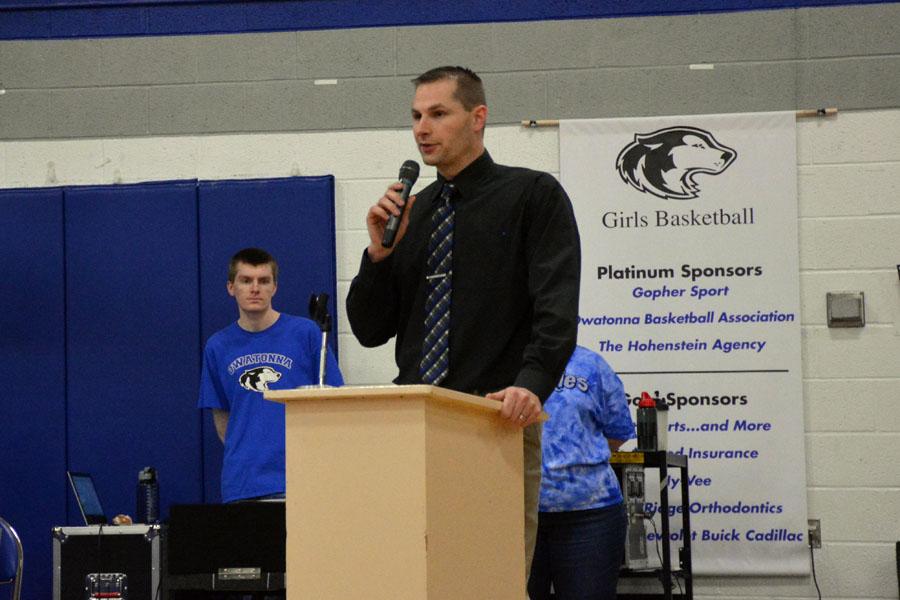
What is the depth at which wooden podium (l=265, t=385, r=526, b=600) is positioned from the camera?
87.2 inches

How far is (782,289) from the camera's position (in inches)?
231

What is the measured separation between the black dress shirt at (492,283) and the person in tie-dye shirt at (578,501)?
4.77ft

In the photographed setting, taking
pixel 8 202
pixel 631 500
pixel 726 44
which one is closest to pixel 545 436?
pixel 631 500

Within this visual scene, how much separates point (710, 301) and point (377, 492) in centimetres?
397

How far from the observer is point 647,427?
17.4 ft

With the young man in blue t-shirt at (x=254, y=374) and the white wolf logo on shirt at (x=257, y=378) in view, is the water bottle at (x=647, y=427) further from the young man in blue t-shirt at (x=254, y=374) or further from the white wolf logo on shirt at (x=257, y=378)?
the white wolf logo on shirt at (x=257, y=378)

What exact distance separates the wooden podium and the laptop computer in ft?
10.9

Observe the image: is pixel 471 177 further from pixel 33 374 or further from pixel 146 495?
pixel 33 374

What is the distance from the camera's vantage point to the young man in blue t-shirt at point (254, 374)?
16.9 ft

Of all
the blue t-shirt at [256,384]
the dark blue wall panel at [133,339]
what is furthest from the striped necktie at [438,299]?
the dark blue wall panel at [133,339]

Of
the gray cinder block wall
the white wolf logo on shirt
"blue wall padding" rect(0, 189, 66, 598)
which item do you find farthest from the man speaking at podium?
"blue wall padding" rect(0, 189, 66, 598)

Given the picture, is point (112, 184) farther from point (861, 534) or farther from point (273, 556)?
point (861, 534)

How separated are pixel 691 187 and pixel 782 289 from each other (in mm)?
665

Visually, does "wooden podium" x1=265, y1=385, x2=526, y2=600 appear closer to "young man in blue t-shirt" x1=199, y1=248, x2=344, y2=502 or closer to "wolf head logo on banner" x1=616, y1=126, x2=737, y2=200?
"young man in blue t-shirt" x1=199, y1=248, x2=344, y2=502
